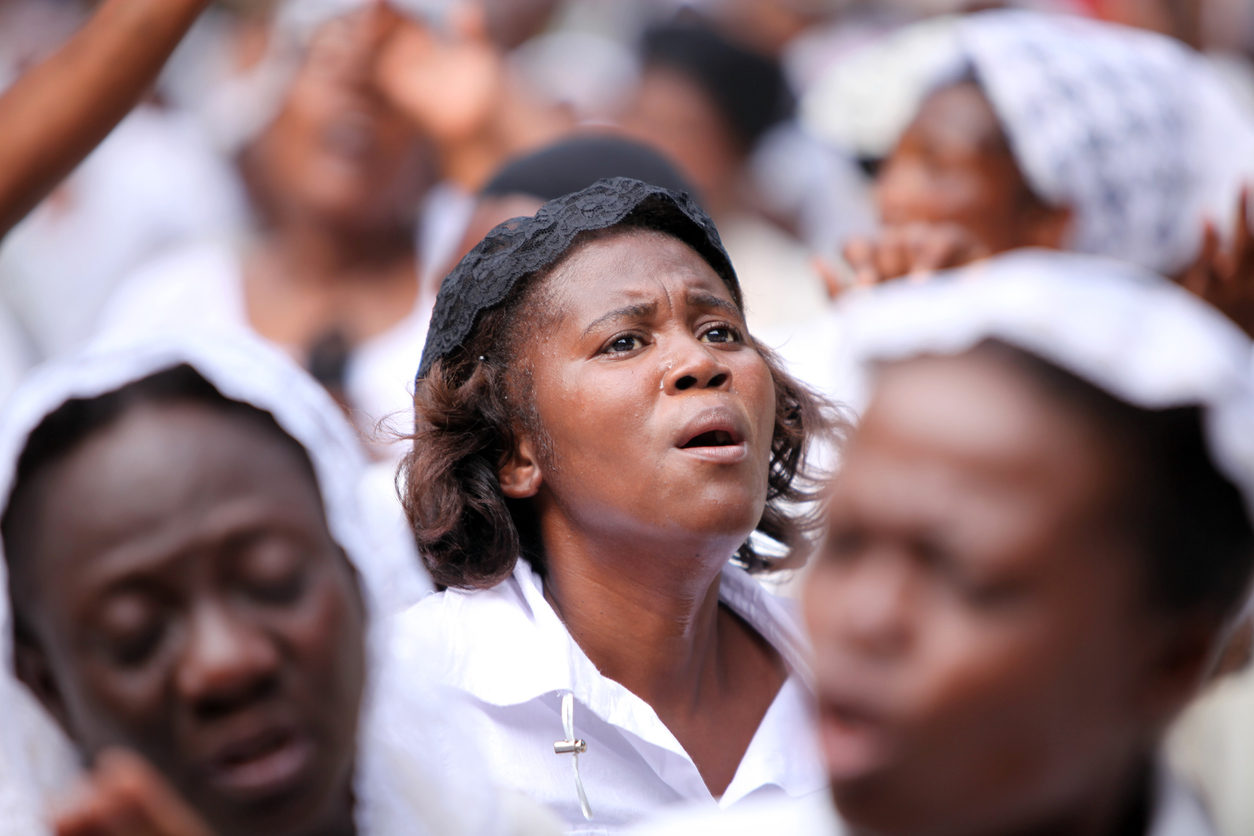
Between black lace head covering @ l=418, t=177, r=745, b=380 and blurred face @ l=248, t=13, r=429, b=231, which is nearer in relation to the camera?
black lace head covering @ l=418, t=177, r=745, b=380

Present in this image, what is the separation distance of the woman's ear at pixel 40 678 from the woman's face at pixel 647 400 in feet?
2.90

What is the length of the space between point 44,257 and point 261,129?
3.00 ft

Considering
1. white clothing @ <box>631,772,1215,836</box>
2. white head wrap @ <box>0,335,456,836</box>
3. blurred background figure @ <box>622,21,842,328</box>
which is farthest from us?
blurred background figure @ <box>622,21,842,328</box>

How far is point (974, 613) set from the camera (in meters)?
1.13

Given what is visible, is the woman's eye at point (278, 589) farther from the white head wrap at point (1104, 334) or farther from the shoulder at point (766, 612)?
the shoulder at point (766, 612)

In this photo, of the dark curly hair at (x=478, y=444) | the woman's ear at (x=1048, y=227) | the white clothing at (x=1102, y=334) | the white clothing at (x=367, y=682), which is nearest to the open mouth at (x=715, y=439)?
the dark curly hair at (x=478, y=444)

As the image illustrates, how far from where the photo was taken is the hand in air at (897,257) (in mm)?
3092

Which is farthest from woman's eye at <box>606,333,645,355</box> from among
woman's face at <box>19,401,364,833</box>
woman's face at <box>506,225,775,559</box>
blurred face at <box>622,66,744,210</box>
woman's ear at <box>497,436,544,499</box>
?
blurred face at <box>622,66,744,210</box>

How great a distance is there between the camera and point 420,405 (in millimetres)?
2332

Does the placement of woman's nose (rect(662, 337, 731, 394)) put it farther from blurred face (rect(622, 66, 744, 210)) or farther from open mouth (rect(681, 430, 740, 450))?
blurred face (rect(622, 66, 744, 210))

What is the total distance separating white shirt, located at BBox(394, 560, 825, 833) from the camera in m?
2.07

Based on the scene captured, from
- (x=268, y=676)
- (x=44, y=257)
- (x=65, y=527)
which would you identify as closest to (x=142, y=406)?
(x=65, y=527)

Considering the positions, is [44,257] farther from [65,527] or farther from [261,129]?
[65,527]

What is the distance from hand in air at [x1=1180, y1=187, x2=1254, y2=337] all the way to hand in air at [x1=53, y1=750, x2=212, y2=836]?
2719mm
